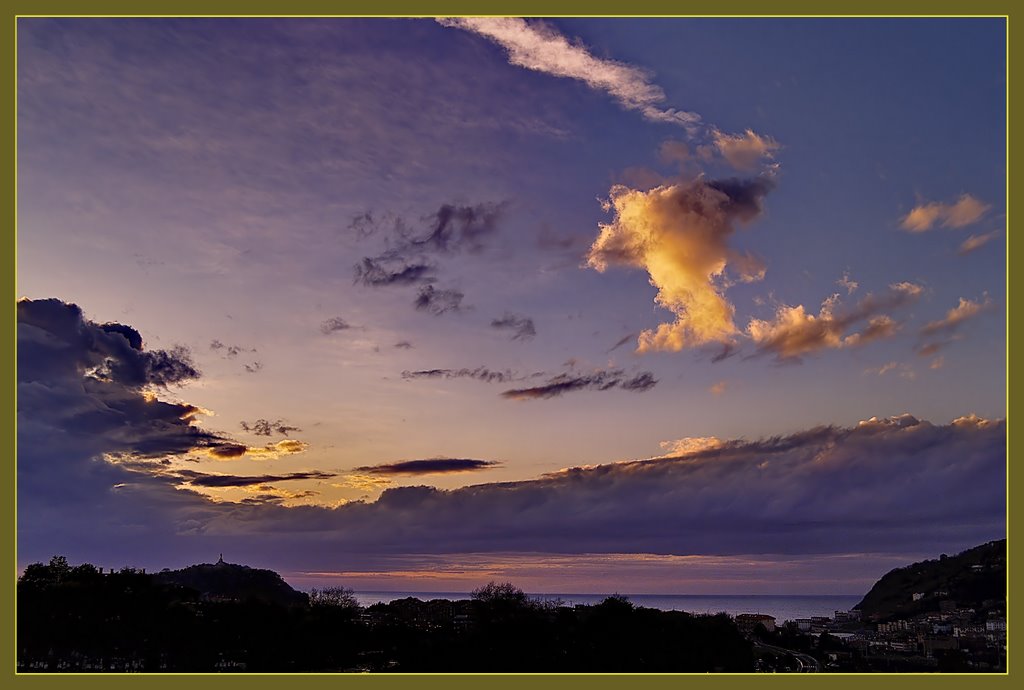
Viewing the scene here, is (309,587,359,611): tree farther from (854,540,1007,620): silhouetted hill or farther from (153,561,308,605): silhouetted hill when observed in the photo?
(854,540,1007,620): silhouetted hill

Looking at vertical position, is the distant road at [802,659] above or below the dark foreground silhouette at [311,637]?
below

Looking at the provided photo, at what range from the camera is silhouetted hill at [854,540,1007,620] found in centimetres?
5719

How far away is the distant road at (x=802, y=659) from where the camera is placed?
159ft

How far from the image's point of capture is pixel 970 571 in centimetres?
6128

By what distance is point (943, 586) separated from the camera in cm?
6253

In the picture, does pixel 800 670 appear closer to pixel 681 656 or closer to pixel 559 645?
pixel 681 656

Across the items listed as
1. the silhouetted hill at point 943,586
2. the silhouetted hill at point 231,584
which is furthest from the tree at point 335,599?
the silhouetted hill at point 943,586

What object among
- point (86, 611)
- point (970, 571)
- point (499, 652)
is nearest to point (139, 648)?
point (86, 611)

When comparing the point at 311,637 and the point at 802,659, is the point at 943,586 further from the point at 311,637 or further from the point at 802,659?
the point at 311,637

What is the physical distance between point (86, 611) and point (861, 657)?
4529 centimetres

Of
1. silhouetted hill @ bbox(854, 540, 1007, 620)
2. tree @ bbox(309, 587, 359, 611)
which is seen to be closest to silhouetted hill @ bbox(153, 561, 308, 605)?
tree @ bbox(309, 587, 359, 611)

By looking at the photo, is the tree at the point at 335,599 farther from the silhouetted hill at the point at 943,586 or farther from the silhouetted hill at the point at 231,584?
the silhouetted hill at the point at 943,586

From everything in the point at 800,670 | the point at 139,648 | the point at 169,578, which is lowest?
the point at 800,670

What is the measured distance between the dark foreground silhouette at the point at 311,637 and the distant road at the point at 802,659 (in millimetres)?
2422
